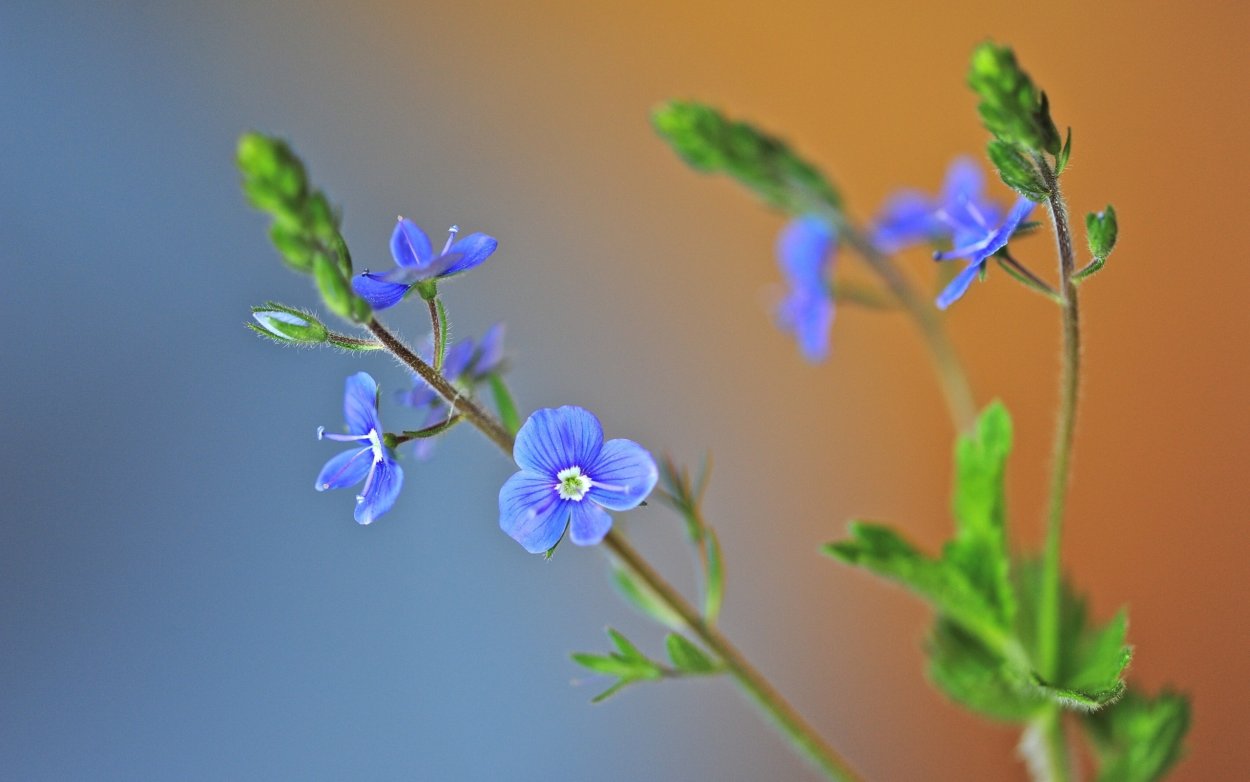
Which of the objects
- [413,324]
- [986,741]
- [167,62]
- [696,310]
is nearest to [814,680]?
[986,741]

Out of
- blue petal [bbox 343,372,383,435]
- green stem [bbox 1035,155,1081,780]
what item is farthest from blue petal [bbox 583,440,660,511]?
green stem [bbox 1035,155,1081,780]

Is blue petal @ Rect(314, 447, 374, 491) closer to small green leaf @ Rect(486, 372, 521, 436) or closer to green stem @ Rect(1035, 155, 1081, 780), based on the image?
small green leaf @ Rect(486, 372, 521, 436)

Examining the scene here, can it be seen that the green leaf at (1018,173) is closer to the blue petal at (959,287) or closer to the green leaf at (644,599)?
the blue petal at (959,287)

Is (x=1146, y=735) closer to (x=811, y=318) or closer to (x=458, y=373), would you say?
(x=811, y=318)

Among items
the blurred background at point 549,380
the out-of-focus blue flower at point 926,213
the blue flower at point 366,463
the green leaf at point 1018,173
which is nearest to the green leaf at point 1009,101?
the green leaf at point 1018,173

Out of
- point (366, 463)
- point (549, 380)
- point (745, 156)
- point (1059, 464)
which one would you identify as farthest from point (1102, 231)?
point (549, 380)

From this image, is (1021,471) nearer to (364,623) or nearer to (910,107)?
(910,107)
